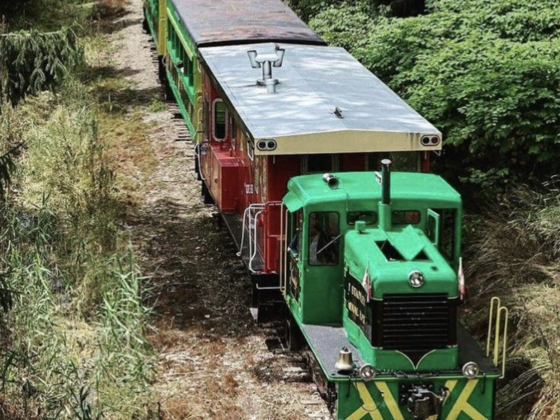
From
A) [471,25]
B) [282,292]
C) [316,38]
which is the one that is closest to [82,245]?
[282,292]

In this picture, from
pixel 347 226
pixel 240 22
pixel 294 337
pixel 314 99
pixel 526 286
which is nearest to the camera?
pixel 347 226

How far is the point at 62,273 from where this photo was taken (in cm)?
1329

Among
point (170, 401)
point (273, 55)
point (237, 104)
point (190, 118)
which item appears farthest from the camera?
point (190, 118)

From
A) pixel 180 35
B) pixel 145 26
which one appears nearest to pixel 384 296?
pixel 180 35

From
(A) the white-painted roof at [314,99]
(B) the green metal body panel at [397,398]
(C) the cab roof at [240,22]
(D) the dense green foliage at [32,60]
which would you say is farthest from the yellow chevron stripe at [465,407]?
(C) the cab roof at [240,22]

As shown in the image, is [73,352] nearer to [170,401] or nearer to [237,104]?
[170,401]

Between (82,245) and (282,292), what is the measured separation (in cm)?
282

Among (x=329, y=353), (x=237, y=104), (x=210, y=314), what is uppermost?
(x=237, y=104)

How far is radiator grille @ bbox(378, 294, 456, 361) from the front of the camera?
10008mm

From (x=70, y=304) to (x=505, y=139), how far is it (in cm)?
538

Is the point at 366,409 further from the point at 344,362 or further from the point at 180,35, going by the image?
the point at 180,35

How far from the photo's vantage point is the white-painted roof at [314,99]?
11.9 metres

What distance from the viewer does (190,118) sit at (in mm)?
18797

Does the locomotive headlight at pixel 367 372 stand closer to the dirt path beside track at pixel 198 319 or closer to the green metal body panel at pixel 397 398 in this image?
the green metal body panel at pixel 397 398
